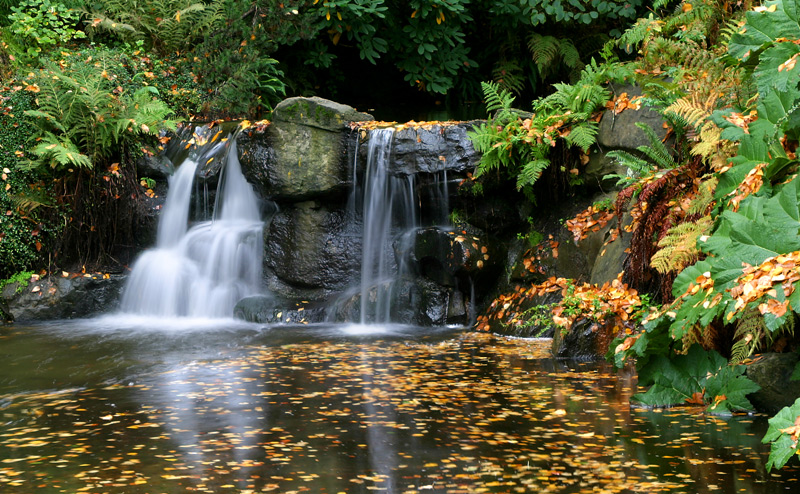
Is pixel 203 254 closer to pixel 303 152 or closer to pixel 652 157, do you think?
pixel 303 152

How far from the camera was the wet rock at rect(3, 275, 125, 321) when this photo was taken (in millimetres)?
10062

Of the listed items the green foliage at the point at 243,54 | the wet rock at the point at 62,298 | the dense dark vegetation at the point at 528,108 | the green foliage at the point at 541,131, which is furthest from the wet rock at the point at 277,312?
the green foliage at the point at 243,54

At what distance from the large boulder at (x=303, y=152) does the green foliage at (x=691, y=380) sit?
223 inches

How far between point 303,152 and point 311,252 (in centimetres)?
130

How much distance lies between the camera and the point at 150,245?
36.1 feet

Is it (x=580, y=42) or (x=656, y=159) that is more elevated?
(x=580, y=42)

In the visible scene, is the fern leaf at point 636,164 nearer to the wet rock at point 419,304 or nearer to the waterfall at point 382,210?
the wet rock at point 419,304

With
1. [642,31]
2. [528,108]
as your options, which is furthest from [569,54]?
[642,31]

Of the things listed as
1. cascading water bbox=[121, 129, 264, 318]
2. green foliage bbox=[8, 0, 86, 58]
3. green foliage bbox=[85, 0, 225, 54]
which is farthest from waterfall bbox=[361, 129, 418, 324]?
green foliage bbox=[8, 0, 86, 58]

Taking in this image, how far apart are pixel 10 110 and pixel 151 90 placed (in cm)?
196

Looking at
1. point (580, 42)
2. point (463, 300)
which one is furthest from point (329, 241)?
point (580, 42)

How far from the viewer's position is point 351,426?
5012 mm

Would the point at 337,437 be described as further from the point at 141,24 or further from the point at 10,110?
the point at 141,24

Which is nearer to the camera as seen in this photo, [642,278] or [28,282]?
[642,278]
